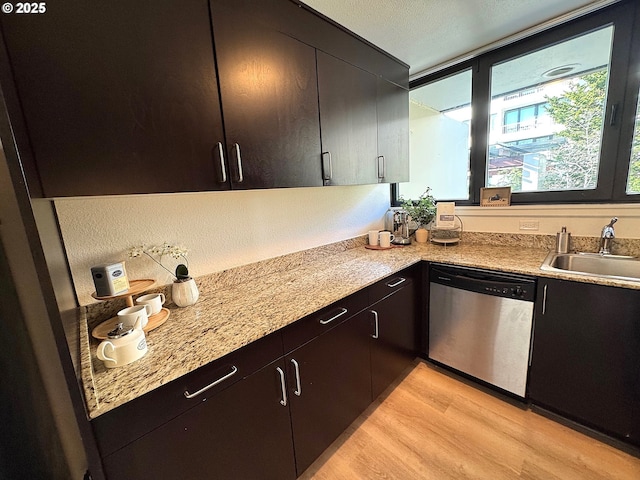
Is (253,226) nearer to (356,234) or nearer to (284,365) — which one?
(284,365)

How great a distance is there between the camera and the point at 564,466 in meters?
1.26

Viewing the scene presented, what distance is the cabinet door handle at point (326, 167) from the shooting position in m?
1.50

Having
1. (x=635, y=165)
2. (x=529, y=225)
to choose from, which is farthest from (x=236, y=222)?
(x=635, y=165)

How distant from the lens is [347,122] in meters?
1.63

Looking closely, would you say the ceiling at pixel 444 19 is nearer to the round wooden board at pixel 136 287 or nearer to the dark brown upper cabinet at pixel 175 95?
the dark brown upper cabinet at pixel 175 95

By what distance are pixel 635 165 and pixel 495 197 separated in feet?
2.35

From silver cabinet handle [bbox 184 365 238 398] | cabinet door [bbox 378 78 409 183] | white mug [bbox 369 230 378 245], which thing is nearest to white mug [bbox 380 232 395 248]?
white mug [bbox 369 230 378 245]

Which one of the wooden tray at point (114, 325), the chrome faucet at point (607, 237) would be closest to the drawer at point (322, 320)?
the wooden tray at point (114, 325)

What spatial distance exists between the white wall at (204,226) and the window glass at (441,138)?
3.03 ft

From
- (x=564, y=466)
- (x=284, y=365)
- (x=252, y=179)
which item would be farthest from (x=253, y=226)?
(x=564, y=466)

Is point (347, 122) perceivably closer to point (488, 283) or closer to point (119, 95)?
point (119, 95)

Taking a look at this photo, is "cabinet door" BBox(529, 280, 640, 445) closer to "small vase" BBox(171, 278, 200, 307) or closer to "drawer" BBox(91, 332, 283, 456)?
"drawer" BBox(91, 332, 283, 456)

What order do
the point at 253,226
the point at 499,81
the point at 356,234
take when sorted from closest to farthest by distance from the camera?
the point at 253,226, the point at 499,81, the point at 356,234

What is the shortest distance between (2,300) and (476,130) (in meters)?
2.73
